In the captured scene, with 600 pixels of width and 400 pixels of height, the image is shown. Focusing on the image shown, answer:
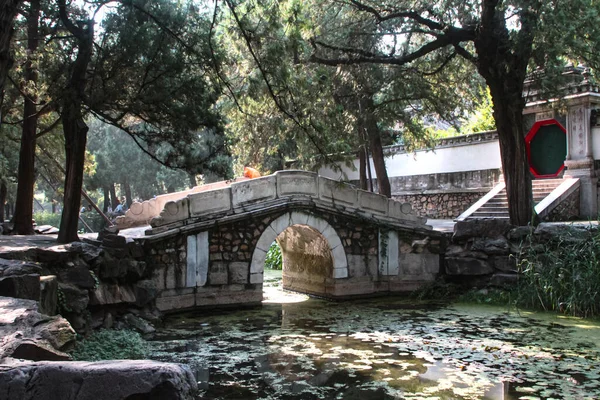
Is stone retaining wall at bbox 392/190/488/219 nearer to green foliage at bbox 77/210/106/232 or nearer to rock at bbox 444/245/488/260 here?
rock at bbox 444/245/488/260

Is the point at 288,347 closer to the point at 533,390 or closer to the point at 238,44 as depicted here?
the point at 533,390

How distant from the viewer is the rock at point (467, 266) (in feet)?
36.0

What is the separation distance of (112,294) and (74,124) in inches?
99.9

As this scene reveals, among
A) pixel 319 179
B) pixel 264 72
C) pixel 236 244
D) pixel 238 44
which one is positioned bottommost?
pixel 236 244

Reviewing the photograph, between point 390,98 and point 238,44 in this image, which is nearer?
point 238,44

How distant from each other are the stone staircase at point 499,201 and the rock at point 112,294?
24.6 ft

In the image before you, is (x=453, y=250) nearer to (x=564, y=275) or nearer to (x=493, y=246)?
(x=493, y=246)

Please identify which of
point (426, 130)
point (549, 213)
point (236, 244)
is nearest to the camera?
point (236, 244)

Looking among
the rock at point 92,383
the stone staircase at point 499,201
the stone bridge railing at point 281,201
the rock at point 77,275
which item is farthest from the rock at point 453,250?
the rock at point 92,383

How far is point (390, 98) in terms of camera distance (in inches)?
502

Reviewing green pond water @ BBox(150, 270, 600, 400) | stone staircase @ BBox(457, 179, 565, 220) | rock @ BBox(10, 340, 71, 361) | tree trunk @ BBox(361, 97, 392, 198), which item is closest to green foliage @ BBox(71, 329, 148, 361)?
green pond water @ BBox(150, 270, 600, 400)

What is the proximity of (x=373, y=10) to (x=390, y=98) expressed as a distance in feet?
9.15

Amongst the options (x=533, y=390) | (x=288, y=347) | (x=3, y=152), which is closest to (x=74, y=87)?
(x=288, y=347)

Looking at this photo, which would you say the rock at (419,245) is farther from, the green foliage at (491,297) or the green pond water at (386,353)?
the green pond water at (386,353)
